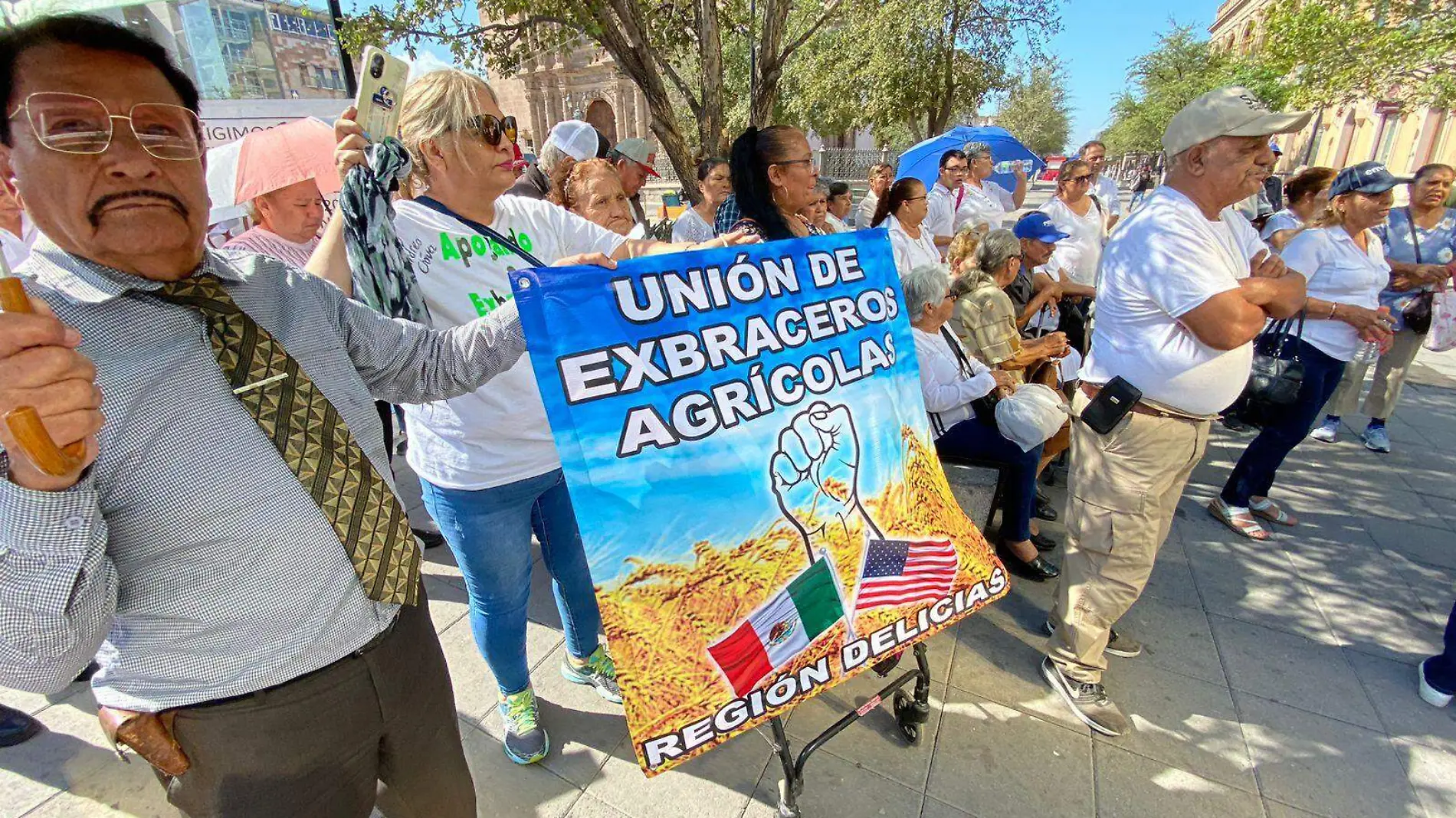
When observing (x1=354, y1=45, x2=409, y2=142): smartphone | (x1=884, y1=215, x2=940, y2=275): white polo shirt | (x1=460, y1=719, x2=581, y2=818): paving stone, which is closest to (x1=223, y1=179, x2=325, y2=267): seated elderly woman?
(x1=354, y1=45, x2=409, y2=142): smartphone

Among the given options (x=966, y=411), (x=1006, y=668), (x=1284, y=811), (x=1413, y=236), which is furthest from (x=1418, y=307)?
(x=1006, y=668)

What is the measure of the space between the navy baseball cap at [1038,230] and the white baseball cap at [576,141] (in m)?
2.86

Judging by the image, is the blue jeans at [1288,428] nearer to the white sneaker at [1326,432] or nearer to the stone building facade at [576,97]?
the white sneaker at [1326,432]

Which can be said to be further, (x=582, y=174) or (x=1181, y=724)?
(x=582, y=174)

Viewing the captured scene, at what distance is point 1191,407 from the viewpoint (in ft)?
7.13

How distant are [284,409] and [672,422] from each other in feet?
2.36

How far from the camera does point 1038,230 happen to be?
13.8 feet

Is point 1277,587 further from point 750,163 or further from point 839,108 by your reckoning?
point 839,108

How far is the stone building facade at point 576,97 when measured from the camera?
34.9 m

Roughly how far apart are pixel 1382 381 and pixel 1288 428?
6.24 feet

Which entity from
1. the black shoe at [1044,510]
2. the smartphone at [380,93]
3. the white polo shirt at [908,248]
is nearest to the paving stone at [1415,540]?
the black shoe at [1044,510]

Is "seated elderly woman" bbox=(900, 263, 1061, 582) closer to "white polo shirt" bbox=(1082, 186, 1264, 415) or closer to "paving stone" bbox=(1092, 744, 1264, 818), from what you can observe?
"white polo shirt" bbox=(1082, 186, 1264, 415)

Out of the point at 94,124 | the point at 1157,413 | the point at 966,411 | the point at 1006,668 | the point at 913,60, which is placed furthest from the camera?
the point at 913,60

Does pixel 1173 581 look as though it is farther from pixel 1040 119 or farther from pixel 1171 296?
pixel 1040 119
